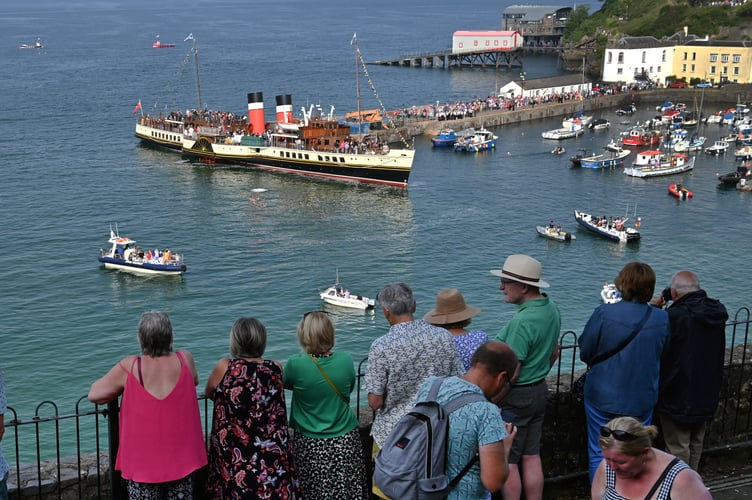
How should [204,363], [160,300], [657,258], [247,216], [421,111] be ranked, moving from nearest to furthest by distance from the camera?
[204,363] → [160,300] → [657,258] → [247,216] → [421,111]

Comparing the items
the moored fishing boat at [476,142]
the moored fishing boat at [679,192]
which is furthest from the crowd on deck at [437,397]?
the moored fishing boat at [476,142]

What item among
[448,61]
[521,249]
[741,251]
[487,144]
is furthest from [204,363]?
[448,61]

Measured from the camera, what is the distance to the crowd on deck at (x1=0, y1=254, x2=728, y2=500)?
421 centimetres

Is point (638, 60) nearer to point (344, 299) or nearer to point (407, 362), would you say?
point (344, 299)

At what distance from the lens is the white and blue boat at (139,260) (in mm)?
34812

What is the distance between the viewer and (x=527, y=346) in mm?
5383

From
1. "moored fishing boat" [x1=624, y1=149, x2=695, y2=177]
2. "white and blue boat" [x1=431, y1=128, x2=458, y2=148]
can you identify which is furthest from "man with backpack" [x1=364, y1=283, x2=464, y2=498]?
"white and blue boat" [x1=431, y1=128, x2=458, y2=148]

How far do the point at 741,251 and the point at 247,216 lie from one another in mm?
22480

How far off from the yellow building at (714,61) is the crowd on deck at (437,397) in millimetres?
85250

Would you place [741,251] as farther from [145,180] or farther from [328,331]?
[328,331]

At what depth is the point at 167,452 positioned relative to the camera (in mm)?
4844

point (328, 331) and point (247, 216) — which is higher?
point (328, 331)

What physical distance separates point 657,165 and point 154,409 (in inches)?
2113

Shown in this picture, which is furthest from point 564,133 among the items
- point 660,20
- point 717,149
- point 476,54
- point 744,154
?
point 476,54
